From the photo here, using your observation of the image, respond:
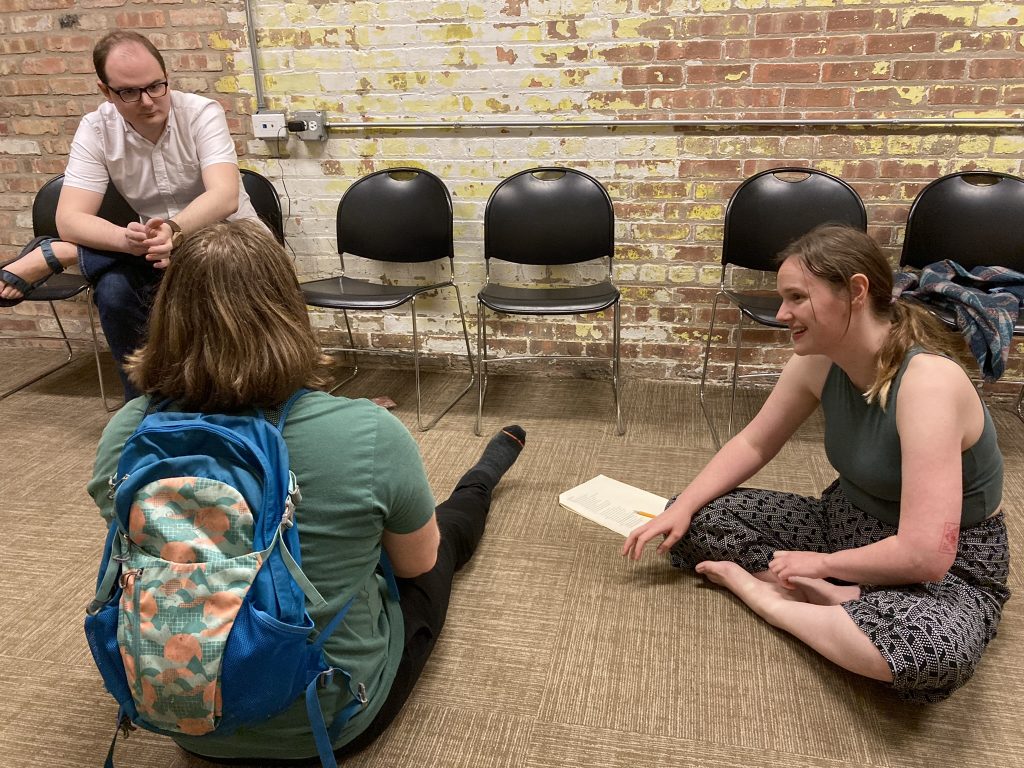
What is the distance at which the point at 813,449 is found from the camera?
2557 millimetres

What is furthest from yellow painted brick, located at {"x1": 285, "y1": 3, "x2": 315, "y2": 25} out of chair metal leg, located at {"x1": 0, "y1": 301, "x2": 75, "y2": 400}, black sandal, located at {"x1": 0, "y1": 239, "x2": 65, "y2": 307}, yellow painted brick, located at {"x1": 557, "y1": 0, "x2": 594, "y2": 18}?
chair metal leg, located at {"x1": 0, "y1": 301, "x2": 75, "y2": 400}

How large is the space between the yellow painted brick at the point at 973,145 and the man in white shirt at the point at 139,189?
2.55 meters

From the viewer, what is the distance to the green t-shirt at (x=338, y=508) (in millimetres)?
1075

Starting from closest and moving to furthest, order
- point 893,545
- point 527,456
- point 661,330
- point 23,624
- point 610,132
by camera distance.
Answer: point 893,545
point 23,624
point 527,456
point 610,132
point 661,330

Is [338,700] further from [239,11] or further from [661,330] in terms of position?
[239,11]

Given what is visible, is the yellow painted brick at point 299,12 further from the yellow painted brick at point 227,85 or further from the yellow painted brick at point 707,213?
the yellow painted brick at point 707,213

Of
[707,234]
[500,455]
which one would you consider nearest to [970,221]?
[707,234]

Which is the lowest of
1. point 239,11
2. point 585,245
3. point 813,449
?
point 813,449

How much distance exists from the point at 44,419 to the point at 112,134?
1159 millimetres

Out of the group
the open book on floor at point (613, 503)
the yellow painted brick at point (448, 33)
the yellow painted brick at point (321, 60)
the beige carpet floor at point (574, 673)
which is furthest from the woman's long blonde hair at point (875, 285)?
the yellow painted brick at point (321, 60)

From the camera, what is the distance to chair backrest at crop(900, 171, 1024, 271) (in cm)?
254

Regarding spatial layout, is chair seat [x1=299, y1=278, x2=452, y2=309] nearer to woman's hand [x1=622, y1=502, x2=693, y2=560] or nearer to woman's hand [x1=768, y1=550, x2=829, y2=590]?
woman's hand [x1=622, y1=502, x2=693, y2=560]

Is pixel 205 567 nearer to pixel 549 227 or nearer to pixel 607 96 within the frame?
pixel 549 227

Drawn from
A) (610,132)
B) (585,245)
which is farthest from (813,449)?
(610,132)
